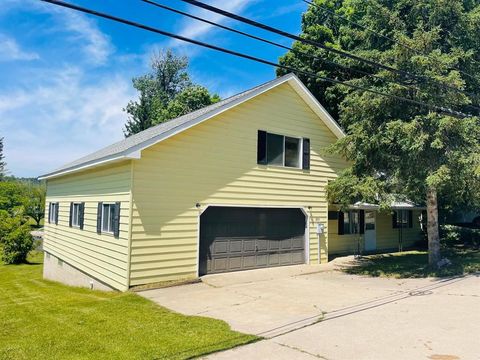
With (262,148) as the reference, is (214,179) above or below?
below

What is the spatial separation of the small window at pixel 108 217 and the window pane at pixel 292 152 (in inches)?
257

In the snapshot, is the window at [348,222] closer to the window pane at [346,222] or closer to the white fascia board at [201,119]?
the window pane at [346,222]

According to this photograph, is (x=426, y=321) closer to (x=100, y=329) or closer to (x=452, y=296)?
(x=452, y=296)

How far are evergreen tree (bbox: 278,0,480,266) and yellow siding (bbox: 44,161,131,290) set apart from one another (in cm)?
663

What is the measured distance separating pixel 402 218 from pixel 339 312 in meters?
13.9

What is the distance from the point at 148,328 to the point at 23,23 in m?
7.63

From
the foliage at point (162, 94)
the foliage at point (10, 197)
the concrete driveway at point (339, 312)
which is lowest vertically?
the concrete driveway at point (339, 312)

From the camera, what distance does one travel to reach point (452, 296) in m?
9.12

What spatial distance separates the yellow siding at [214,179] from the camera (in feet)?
35.2

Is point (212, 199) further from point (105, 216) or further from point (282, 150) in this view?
point (282, 150)

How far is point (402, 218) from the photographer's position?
20.1 m

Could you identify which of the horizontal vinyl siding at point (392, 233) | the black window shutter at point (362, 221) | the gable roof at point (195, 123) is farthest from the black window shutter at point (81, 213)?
the horizontal vinyl siding at point (392, 233)

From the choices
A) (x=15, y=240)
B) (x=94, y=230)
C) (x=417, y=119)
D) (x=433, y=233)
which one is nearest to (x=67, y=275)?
(x=94, y=230)

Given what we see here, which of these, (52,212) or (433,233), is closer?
(433,233)
